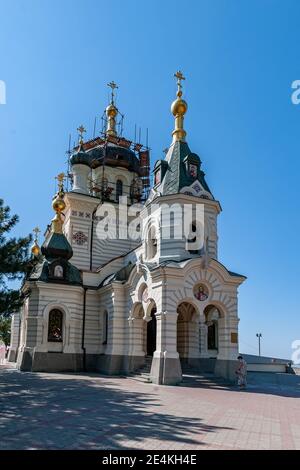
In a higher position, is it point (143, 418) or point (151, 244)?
point (151, 244)

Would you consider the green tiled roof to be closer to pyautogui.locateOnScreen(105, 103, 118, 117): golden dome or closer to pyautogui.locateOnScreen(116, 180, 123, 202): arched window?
pyautogui.locateOnScreen(116, 180, 123, 202): arched window

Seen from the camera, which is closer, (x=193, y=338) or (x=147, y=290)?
(x=147, y=290)

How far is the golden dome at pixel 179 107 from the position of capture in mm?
24781

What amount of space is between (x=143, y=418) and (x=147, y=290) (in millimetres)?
10707

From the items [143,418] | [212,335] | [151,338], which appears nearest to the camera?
[143,418]

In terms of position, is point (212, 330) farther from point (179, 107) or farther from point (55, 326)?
point (179, 107)

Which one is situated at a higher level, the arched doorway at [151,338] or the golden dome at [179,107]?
the golden dome at [179,107]

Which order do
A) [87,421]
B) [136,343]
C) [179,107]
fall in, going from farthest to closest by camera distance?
[179,107] < [136,343] < [87,421]

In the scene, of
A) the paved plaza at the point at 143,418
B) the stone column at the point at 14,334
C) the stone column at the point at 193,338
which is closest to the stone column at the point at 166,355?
the paved plaza at the point at 143,418

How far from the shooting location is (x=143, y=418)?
32.9ft

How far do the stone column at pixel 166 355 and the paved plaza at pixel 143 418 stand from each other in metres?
1.67

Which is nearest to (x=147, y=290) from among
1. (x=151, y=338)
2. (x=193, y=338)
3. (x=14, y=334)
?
(x=193, y=338)

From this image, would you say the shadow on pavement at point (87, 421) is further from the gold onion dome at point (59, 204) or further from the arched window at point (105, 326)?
the gold onion dome at point (59, 204)

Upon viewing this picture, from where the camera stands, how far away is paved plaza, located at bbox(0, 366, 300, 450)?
25.2 feet
